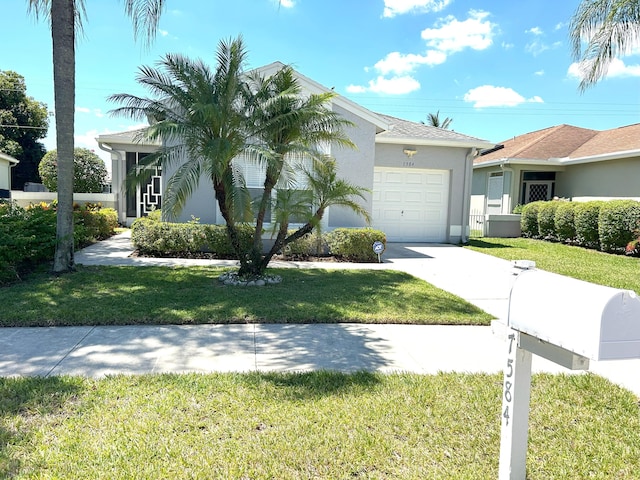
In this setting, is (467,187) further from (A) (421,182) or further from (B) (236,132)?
(B) (236,132)

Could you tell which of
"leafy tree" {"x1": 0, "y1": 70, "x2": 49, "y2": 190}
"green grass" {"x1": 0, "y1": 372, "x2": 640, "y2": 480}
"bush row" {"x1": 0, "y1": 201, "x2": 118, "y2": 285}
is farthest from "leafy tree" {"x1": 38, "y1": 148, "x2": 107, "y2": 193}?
"green grass" {"x1": 0, "y1": 372, "x2": 640, "y2": 480}

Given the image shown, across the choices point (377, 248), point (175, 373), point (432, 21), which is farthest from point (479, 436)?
point (432, 21)

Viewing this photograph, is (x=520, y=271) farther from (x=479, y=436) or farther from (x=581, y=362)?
(x=479, y=436)

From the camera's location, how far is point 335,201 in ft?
27.1

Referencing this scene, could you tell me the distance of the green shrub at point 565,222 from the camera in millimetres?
15938

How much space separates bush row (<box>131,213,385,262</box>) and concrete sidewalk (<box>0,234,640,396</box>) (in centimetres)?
534

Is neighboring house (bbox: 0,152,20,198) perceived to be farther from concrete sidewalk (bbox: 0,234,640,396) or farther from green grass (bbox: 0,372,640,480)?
green grass (bbox: 0,372,640,480)

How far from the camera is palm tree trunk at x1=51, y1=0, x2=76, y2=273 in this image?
25.8 feet

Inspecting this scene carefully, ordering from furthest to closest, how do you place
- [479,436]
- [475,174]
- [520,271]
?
1. [475,174]
2. [479,436]
3. [520,271]

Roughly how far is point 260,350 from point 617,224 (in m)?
13.4

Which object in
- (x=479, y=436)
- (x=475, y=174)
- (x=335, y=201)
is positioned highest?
(x=475, y=174)

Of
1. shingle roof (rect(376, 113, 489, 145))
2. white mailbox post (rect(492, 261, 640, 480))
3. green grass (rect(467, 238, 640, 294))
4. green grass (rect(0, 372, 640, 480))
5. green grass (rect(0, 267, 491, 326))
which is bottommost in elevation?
green grass (rect(0, 372, 640, 480))

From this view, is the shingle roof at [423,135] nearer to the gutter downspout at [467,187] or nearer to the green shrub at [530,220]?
the gutter downspout at [467,187]

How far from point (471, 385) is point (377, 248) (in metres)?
6.66
